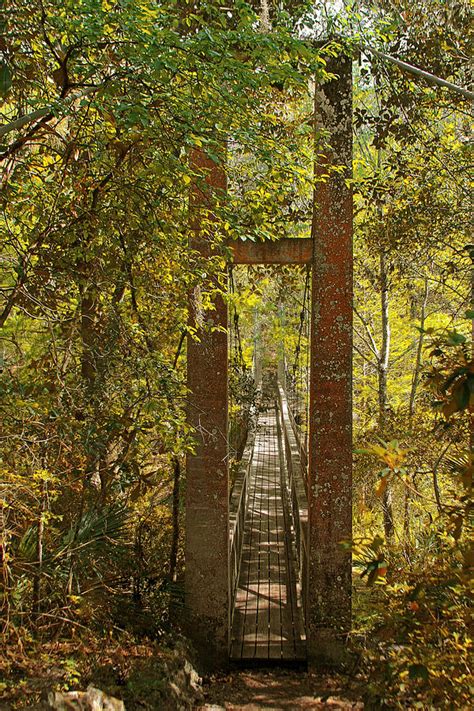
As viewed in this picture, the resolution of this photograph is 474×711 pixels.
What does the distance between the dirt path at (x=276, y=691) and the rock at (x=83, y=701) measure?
1109mm

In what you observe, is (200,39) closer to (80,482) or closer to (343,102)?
(343,102)

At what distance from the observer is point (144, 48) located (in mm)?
2422

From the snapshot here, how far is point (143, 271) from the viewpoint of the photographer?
4.08 m

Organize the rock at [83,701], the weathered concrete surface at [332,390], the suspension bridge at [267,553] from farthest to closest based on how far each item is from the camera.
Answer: the suspension bridge at [267,553] → the weathered concrete surface at [332,390] → the rock at [83,701]

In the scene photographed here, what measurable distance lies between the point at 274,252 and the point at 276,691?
3.44 m

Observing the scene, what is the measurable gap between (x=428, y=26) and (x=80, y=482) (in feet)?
15.9

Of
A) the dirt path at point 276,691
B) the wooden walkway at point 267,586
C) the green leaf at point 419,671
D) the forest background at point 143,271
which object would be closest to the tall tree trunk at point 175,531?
the forest background at point 143,271

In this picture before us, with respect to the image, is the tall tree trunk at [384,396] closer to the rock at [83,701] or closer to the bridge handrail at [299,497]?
the bridge handrail at [299,497]

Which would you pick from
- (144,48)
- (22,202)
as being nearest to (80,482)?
(22,202)

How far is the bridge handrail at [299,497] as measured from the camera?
18.4 feet

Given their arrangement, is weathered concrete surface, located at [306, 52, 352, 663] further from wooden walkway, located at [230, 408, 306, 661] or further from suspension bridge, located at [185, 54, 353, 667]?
wooden walkway, located at [230, 408, 306, 661]

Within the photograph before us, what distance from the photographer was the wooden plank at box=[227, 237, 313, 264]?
5.07 m

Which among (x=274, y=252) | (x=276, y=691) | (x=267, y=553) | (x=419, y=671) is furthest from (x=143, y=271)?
(x=267, y=553)

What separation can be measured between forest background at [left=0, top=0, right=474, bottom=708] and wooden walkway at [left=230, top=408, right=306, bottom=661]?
2.19 feet
